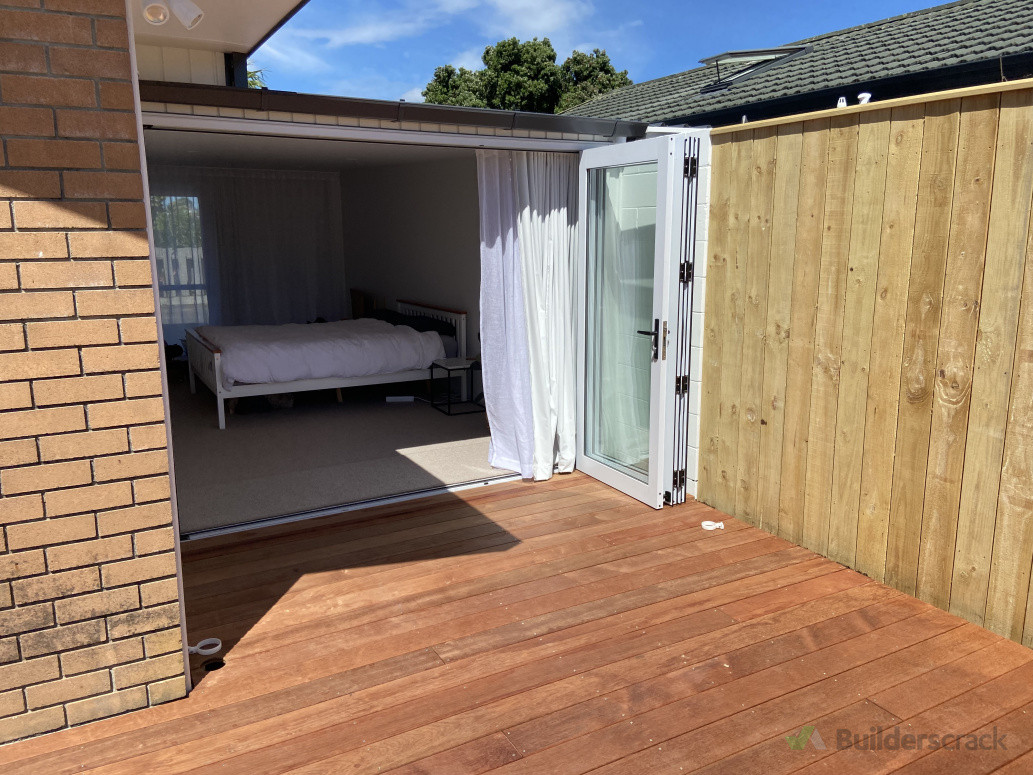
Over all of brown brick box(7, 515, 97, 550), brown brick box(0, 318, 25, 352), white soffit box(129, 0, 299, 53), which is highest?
white soffit box(129, 0, 299, 53)

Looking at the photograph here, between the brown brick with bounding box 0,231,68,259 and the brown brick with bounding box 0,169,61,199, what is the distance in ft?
0.33

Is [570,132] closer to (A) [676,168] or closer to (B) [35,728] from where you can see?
(A) [676,168]

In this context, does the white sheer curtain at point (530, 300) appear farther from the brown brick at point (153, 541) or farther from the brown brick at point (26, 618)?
the brown brick at point (26, 618)

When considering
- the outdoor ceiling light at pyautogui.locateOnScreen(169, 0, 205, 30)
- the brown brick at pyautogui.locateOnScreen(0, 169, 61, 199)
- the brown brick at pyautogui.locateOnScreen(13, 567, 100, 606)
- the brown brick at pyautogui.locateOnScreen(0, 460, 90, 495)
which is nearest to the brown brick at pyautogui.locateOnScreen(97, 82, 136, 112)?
the brown brick at pyautogui.locateOnScreen(0, 169, 61, 199)

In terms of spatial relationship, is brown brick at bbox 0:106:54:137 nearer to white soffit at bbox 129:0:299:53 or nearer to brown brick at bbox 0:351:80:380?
brown brick at bbox 0:351:80:380

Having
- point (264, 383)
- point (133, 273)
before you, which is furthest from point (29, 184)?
point (264, 383)

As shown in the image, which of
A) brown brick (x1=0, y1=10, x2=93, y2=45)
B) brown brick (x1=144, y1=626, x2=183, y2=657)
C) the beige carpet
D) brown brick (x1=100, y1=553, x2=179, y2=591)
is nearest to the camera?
brown brick (x1=0, y1=10, x2=93, y2=45)

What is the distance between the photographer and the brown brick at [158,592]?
249cm

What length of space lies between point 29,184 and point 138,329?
0.47m

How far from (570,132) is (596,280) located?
880 millimetres

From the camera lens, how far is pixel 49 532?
2320 millimetres

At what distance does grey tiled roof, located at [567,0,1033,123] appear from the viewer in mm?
6055

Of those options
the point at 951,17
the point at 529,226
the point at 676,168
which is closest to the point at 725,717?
the point at 676,168

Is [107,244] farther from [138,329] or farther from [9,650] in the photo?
[9,650]
